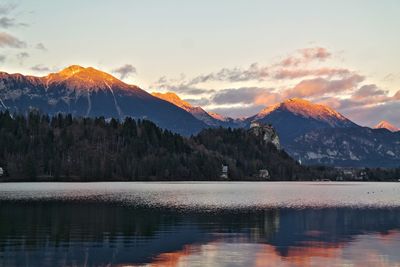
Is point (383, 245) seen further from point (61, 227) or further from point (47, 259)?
point (61, 227)

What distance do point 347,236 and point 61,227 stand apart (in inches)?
1506

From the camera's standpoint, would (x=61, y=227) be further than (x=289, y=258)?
Yes

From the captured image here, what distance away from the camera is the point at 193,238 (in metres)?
65.5

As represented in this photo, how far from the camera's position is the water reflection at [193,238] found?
5016cm

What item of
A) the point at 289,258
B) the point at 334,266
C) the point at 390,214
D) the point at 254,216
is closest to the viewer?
the point at 334,266

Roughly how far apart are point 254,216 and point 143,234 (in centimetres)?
3157

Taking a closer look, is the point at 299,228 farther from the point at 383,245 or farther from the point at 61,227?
the point at 61,227

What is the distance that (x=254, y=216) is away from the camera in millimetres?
95688

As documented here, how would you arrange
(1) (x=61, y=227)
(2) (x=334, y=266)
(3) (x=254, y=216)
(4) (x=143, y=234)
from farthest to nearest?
1. (3) (x=254, y=216)
2. (1) (x=61, y=227)
3. (4) (x=143, y=234)
4. (2) (x=334, y=266)

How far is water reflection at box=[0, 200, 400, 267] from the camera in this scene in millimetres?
50156

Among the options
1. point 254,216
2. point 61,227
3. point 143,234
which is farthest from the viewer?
point 254,216

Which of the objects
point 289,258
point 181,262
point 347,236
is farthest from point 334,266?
point 347,236

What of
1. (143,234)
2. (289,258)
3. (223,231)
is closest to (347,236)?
(223,231)

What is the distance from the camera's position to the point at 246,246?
2314 inches
